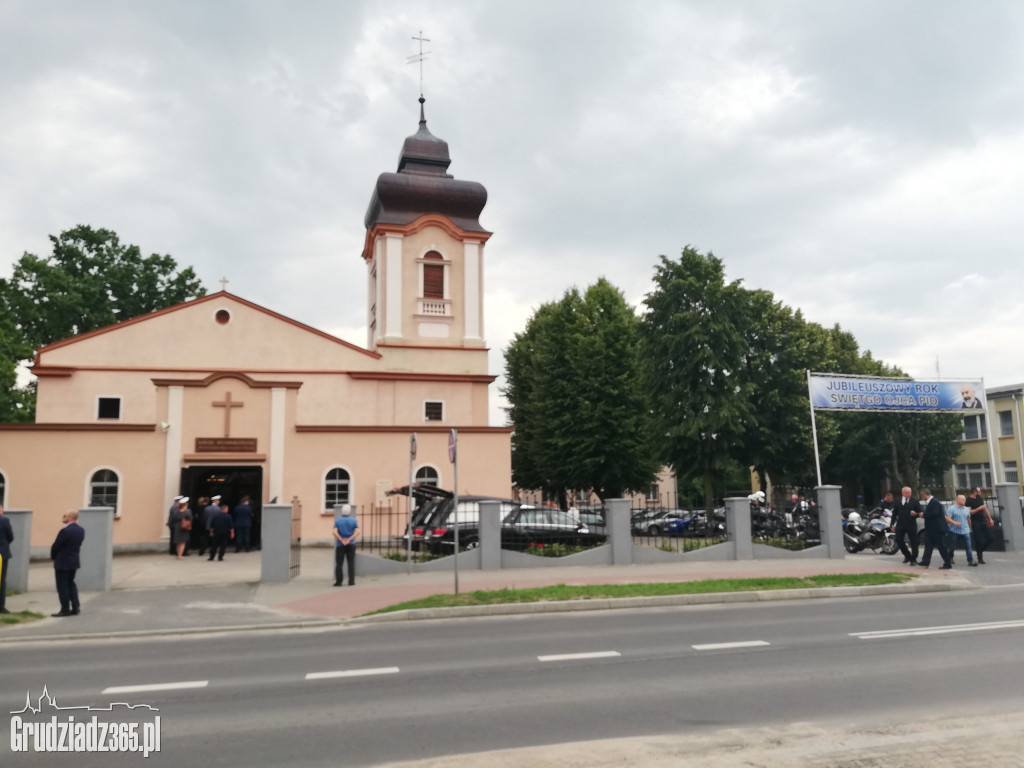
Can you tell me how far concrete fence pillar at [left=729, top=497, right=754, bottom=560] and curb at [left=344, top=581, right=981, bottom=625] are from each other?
17.7 feet

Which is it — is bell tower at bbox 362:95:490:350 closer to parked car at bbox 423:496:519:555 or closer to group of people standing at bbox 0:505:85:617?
parked car at bbox 423:496:519:555

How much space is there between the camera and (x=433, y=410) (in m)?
33.0

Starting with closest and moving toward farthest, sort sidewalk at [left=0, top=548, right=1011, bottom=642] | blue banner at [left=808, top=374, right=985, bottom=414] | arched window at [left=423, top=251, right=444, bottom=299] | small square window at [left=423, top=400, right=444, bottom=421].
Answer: sidewalk at [left=0, top=548, right=1011, bottom=642]
blue banner at [left=808, top=374, right=985, bottom=414]
small square window at [left=423, top=400, right=444, bottom=421]
arched window at [left=423, top=251, right=444, bottom=299]

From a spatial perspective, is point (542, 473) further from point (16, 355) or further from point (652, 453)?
point (16, 355)

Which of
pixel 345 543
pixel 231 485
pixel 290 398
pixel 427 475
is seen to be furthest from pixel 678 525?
pixel 231 485

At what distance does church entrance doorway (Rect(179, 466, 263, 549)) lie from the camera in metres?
27.5

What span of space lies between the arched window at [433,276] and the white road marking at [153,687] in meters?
26.9

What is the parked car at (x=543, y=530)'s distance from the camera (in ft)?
62.8

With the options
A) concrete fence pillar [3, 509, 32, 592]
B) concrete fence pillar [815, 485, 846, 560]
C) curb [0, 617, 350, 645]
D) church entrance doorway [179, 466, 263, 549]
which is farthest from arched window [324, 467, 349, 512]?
curb [0, 617, 350, 645]

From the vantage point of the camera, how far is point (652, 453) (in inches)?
1428

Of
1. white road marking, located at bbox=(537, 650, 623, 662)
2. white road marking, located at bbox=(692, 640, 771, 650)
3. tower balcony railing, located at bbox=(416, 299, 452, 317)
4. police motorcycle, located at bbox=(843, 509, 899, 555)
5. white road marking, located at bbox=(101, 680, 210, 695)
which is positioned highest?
tower balcony railing, located at bbox=(416, 299, 452, 317)

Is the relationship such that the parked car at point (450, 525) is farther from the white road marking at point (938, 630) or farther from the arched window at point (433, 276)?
the arched window at point (433, 276)

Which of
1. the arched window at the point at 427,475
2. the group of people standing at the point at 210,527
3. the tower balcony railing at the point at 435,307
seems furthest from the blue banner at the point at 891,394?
the group of people standing at the point at 210,527

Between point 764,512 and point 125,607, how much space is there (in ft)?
52.0
